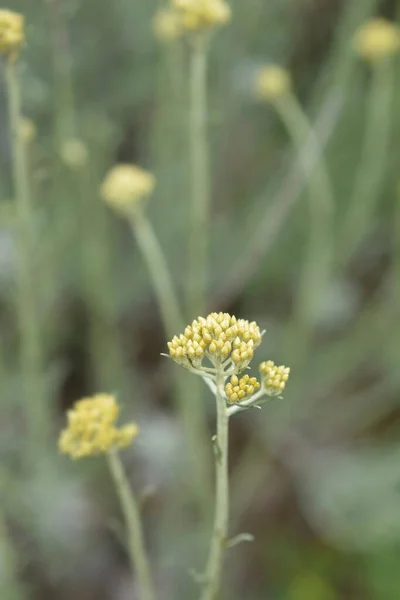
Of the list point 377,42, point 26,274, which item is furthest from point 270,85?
point 26,274

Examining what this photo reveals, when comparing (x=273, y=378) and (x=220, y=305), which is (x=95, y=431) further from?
(x=220, y=305)

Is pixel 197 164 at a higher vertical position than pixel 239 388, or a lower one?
higher

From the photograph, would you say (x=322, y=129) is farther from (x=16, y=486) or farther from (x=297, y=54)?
(x=16, y=486)

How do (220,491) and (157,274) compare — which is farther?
(157,274)

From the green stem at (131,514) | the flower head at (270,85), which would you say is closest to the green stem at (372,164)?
the flower head at (270,85)

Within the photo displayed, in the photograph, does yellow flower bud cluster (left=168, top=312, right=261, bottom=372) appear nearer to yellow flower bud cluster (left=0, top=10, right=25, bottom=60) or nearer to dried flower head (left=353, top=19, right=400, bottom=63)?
yellow flower bud cluster (left=0, top=10, right=25, bottom=60)

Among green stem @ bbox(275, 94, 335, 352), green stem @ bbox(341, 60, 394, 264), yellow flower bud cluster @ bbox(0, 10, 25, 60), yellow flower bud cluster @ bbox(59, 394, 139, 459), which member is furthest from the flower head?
yellow flower bud cluster @ bbox(59, 394, 139, 459)

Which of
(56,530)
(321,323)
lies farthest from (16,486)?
(321,323)

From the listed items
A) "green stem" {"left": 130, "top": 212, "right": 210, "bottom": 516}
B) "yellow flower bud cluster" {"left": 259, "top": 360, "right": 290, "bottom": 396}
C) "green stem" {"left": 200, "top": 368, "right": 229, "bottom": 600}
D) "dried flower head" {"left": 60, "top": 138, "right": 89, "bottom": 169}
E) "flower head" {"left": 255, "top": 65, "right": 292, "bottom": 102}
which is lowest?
"green stem" {"left": 200, "top": 368, "right": 229, "bottom": 600}
